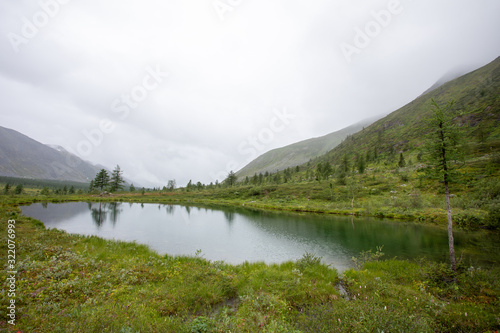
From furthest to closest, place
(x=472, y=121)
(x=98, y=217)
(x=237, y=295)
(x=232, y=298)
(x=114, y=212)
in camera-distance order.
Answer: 1. (x=472, y=121)
2. (x=114, y=212)
3. (x=98, y=217)
4. (x=237, y=295)
5. (x=232, y=298)

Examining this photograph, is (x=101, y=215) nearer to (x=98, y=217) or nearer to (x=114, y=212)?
(x=98, y=217)

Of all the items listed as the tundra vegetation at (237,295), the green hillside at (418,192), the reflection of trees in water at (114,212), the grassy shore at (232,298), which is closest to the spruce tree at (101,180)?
the green hillside at (418,192)

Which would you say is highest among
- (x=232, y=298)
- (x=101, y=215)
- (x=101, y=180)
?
(x=101, y=180)

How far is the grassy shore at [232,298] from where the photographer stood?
5750 millimetres

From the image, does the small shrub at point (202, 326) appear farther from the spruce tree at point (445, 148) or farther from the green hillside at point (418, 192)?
the spruce tree at point (445, 148)

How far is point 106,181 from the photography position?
108562mm

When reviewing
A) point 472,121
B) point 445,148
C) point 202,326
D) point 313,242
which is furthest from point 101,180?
point 472,121

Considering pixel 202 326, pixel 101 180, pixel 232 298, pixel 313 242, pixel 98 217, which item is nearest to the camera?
pixel 202 326

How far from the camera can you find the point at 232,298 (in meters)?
10.1

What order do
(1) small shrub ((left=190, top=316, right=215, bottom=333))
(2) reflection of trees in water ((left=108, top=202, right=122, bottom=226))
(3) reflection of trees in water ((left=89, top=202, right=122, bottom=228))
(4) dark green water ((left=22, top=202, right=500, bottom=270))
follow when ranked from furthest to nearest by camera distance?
(2) reflection of trees in water ((left=108, top=202, right=122, bottom=226)) → (3) reflection of trees in water ((left=89, top=202, right=122, bottom=228)) → (4) dark green water ((left=22, top=202, right=500, bottom=270)) → (1) small shrub ((left=190, top=316, right=215, bottom=333))

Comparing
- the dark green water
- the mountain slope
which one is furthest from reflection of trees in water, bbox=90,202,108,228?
the mountain slope

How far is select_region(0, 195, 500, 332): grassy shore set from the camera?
18.9 ft

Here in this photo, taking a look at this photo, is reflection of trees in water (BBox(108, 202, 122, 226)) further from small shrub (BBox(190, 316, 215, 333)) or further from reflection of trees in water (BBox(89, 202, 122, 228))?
small shrub (BBox(190, 316, 215, 333))

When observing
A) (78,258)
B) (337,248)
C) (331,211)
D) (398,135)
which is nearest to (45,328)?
(78,258)
